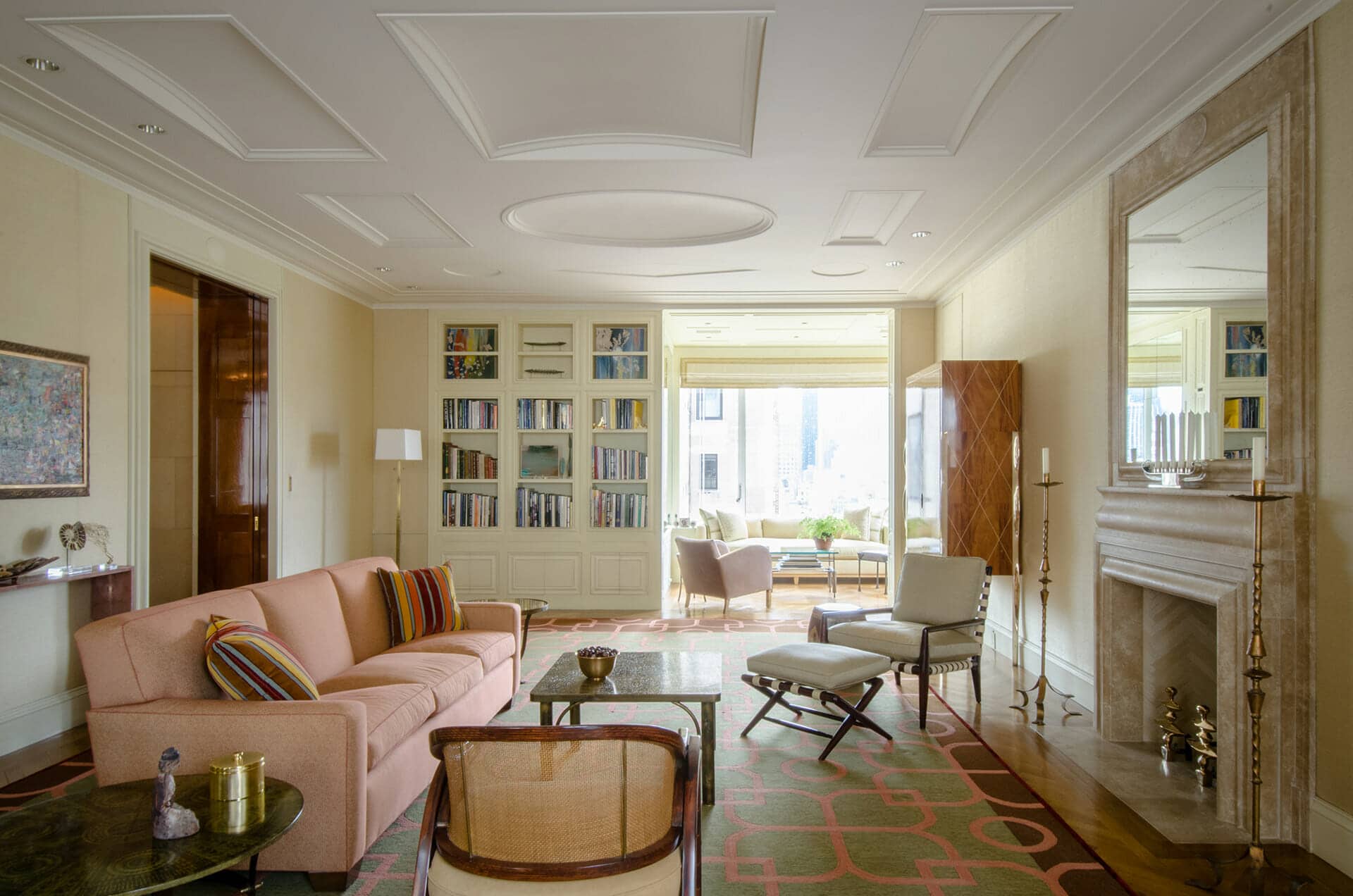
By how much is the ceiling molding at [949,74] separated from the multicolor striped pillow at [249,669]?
314cm

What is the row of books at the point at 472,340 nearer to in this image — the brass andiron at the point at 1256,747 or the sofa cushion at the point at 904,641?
the sofa cushion at the point at 904,641

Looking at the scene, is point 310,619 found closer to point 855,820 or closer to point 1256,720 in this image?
point 855,820

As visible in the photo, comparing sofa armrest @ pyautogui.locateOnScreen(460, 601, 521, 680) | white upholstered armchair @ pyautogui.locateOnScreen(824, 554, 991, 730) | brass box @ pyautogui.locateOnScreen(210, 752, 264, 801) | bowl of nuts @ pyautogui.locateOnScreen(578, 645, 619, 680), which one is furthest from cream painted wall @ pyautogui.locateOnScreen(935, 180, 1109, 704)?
brass box @ pyautogui.locateOnScreen(210, 752, 264, 801)

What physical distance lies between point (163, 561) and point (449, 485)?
2.47 metres

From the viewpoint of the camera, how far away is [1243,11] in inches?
111

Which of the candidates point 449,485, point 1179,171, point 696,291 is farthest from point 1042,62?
point 449,485

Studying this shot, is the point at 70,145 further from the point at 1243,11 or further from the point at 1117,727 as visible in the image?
the point at 1117,727

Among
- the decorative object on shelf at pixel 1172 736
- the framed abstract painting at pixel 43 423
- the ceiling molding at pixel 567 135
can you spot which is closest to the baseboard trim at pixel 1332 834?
the decorative object on shelf at pixel 1172 736

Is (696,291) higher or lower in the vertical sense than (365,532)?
higher

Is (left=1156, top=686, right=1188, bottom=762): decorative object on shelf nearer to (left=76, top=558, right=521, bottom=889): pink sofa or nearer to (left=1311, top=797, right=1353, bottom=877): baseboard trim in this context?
(left=1311, top=797, right=1353, bottom=877): baseboard trim

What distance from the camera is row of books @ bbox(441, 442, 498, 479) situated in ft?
25.3

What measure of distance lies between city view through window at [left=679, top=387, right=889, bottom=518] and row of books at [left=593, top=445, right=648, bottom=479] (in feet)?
9.55

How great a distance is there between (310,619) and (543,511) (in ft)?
13.4

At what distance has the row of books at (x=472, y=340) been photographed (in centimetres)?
781
